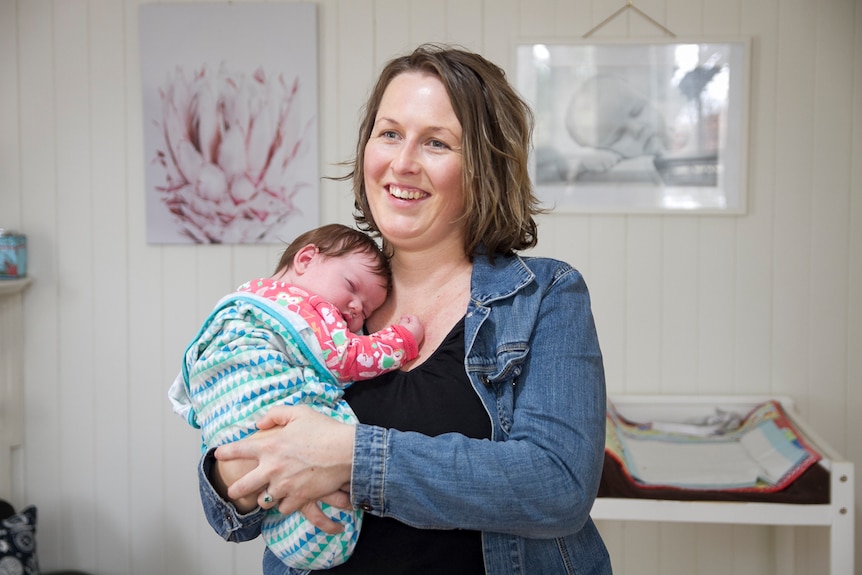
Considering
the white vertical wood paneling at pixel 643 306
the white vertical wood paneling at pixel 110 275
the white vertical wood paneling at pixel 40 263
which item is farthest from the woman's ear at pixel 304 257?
the white vertical wood paneling at pixel 40 263

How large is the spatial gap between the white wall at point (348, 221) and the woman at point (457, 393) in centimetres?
164

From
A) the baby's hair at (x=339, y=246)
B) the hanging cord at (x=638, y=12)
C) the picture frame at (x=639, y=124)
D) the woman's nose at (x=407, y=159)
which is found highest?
the hanging cord at (x=638, y=12)

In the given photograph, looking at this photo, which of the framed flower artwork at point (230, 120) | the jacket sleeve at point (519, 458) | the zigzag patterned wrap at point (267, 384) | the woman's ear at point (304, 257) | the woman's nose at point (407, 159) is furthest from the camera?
the framed flower artwork at point (230, 120)

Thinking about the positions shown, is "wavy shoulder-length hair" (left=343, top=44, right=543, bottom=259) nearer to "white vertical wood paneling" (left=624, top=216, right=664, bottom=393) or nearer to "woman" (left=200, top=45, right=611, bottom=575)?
"woman" (left=200, top=45, right=611, bottom=575)

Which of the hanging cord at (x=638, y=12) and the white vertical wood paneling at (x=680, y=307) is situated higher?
the hanging cord at (x=638, y=12)

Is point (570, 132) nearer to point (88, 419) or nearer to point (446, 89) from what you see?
point (446, 89)

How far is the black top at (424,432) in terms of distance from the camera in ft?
4.11

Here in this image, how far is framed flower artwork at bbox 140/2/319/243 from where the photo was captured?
10.00 feet

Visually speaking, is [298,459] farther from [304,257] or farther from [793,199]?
[793,199]

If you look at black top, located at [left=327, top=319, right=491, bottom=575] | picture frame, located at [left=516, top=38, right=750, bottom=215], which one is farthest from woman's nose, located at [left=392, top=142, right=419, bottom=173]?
picture frame, located at [left=516, top=38, right=750, bottom=215]

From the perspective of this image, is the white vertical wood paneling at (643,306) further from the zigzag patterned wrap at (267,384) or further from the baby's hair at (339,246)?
the zigzag patterned wrap at (267,384)

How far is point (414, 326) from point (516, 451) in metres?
0.31

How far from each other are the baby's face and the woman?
2.0 inches

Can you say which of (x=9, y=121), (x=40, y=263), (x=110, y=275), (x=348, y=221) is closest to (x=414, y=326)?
(x=348, y=221)
